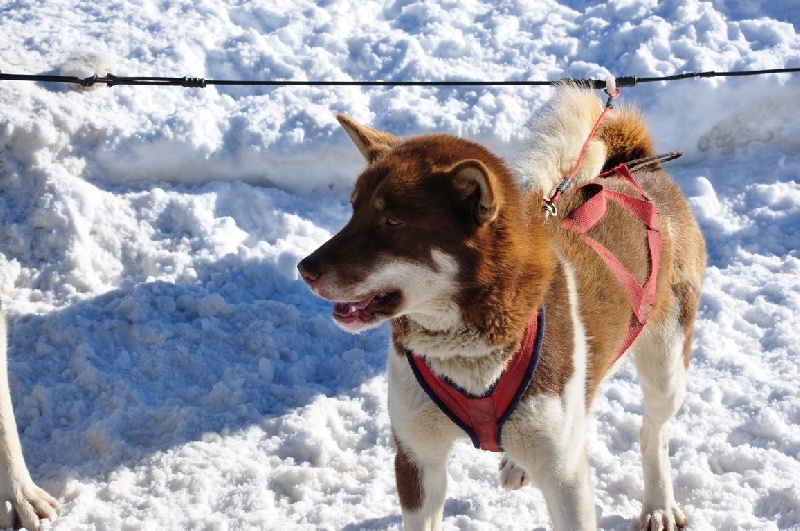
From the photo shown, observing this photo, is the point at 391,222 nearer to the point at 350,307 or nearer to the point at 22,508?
the point at 350,307

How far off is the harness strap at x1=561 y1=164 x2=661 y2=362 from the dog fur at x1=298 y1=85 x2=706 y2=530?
3 cm

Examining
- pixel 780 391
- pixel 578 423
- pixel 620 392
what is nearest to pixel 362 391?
pixel 620 392

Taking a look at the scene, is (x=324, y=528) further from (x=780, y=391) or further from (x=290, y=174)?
(x=290, y=174)

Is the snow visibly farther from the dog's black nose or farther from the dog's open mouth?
the dog's black nose

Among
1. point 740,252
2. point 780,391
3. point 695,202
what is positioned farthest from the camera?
point 695,202

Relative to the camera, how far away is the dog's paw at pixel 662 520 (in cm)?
363

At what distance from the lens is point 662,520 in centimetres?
363

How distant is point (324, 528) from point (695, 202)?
11.6ft

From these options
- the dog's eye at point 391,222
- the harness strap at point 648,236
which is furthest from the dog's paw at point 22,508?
the harness strap at point 648,236

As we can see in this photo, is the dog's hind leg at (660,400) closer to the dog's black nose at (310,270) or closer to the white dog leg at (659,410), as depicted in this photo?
the white dog leg at (659,410)

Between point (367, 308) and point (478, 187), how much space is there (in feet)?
1.58

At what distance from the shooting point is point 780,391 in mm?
4375

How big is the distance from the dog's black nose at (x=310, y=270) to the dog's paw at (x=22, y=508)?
1779 millimetres

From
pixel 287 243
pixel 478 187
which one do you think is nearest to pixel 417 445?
pixel 478 187
